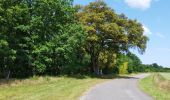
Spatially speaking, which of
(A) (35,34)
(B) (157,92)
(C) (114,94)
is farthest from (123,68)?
(C) (114,94)

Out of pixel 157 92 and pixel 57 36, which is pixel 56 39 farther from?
pixel 157 92

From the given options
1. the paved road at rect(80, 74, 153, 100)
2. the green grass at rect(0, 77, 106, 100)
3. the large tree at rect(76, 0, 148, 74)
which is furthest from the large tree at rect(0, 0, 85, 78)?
the paved road at rect(80, 74, 153, 100)

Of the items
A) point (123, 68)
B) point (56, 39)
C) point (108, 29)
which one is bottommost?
point (123, 68)

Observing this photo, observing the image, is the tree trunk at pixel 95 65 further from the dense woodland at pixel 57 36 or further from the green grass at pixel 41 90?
the green grass at pixel 41 90

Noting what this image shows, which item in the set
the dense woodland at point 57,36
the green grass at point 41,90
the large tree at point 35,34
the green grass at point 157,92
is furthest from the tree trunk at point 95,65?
the green grass at point 157,92

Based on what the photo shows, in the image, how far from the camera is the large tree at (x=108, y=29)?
5634 cm

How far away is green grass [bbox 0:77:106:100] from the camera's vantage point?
22173 millimetres

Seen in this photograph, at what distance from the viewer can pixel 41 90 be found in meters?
27.7

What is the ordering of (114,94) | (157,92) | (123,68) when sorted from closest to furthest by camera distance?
(114,94) → (157,92) → (123,68)

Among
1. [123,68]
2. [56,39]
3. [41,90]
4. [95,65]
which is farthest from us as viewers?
[123,68]

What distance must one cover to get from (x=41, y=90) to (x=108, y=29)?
29.8 meters

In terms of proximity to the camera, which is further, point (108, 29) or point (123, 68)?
point (123, 68)

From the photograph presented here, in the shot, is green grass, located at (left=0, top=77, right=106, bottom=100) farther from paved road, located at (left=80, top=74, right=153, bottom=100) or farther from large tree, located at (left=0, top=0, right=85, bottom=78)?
large tree, located at (left=0, top=0, right=85, bottom=78)

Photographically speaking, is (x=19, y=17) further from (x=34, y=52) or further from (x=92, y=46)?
(x=92, y=46)
